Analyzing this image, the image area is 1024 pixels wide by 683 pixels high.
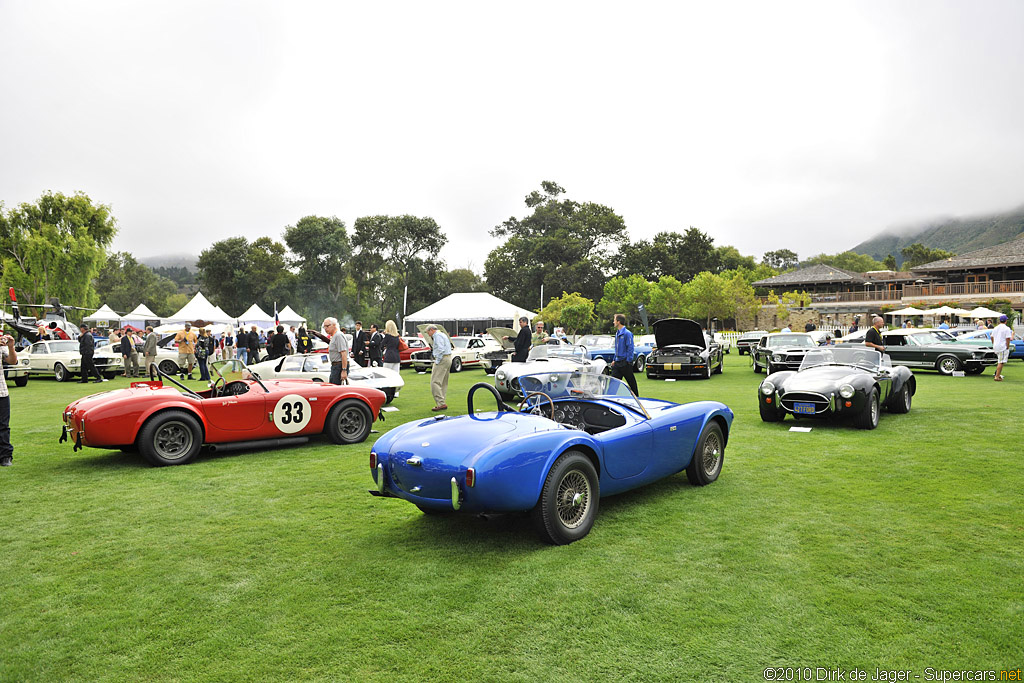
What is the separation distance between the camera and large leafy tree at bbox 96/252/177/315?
87.6m

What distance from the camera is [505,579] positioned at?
404 cm

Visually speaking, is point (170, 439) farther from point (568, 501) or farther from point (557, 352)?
point (557, 352)

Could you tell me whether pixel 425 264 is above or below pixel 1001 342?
above

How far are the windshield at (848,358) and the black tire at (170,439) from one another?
9.12 m

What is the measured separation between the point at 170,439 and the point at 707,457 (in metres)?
5.95

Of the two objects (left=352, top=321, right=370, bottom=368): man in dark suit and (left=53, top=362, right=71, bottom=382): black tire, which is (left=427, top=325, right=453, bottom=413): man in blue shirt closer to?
(left=352, top=321, right=370, bottom=368): man in dark suit

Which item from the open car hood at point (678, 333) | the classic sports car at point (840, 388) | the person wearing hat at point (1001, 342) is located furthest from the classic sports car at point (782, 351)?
the classic sports car at point (840, 388)

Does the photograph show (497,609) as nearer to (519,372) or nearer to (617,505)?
(617,505)

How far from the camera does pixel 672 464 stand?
5.91 meters

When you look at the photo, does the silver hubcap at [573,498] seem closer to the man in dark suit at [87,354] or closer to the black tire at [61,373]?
the man in dark suit at [87,354]

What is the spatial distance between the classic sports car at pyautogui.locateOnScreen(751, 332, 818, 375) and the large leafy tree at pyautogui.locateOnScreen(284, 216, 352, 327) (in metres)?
51.8

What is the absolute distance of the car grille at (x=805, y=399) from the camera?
9438mm

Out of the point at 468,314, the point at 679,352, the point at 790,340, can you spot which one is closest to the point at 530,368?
the point at 679,352

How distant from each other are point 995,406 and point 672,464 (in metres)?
9.17
